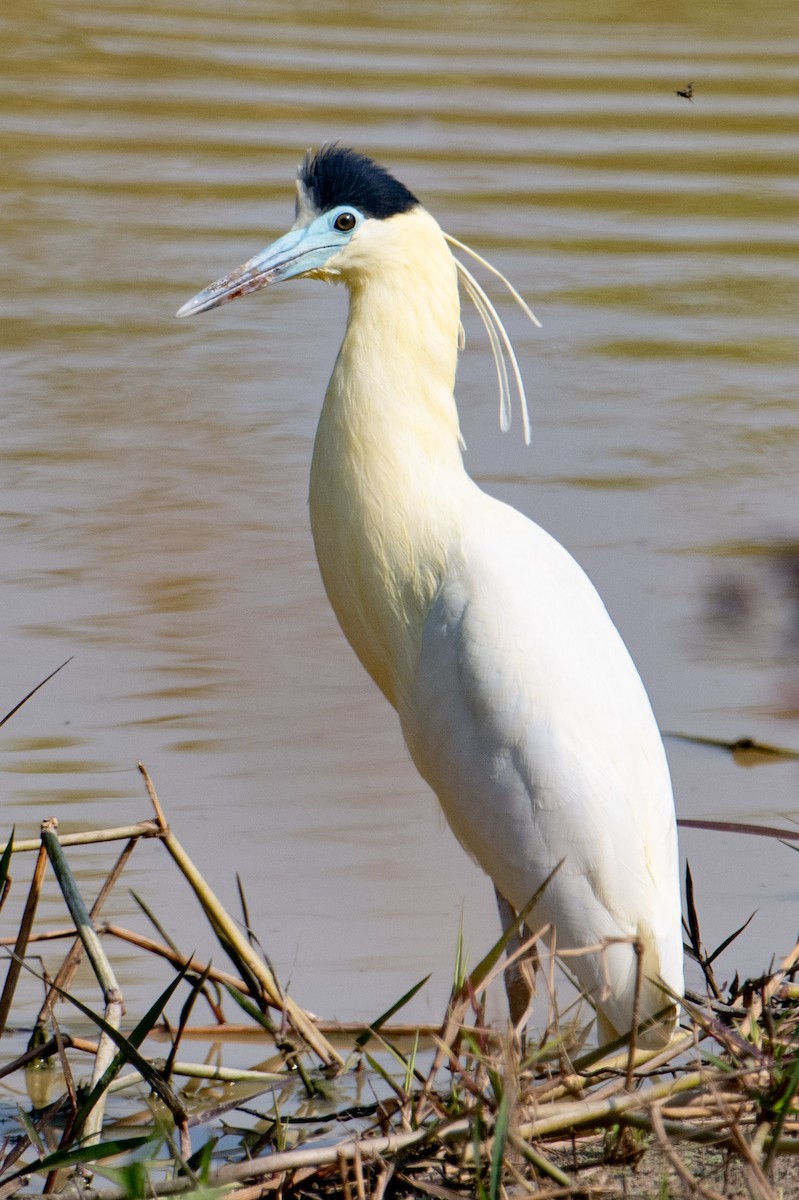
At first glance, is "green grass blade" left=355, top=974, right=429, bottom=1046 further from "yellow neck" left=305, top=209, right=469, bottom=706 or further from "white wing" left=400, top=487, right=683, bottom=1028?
"yellow neck" left=305, top=209, right=469, bottom=706

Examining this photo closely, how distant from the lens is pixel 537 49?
42.7ft

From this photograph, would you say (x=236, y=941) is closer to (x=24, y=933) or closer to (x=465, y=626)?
(x=24, y=933)

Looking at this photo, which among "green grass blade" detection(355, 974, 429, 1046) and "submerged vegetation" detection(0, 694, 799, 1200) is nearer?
"submerged vegetation" detection(0, 694, 799, 1200)

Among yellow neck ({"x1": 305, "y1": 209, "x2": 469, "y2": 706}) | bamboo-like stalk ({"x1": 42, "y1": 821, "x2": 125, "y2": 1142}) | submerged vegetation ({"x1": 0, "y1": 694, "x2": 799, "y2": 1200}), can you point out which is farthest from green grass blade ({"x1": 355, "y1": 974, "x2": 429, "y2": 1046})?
yellow neck ({"x1": 305, "y1": 209, "x2": 469, "y2": 706})

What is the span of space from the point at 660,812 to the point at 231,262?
547 cm

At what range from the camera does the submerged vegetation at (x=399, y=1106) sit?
95.4 inches

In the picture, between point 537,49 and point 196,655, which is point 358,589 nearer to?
point 196,655

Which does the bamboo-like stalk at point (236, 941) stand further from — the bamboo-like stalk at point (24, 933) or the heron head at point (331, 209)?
the heron head at point (331, 209)

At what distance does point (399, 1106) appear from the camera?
2.55 meters

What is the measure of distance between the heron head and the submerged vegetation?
122 centimetres

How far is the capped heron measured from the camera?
3.24 metres

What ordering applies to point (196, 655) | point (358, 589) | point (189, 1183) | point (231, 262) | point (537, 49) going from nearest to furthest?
point (189, 1183) → point (358, 589) → point (196, 655) → point (231, 262) → point (537, 49)

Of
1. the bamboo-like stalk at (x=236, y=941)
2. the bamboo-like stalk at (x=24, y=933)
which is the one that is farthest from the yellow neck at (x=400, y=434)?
the bamboo-like stalk at (x=24, y=933)

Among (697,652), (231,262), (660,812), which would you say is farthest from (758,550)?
(231,262)
